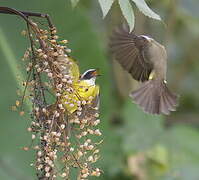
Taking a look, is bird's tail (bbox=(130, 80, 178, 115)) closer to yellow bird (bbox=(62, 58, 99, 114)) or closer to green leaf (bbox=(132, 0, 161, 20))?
yellow bird (bbox=(62, 58, 99, 114))

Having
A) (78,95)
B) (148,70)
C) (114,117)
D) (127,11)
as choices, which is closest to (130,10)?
(127,11)

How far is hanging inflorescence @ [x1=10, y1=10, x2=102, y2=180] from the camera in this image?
1.56 meters

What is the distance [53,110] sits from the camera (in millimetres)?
1614

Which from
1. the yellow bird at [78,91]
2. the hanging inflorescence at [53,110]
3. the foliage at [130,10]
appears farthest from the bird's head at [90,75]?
the foliage at [130,10]

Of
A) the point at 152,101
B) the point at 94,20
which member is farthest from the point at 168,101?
the point at 94,20

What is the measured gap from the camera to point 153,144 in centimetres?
321

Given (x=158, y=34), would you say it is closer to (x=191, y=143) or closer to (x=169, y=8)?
(x=169, y=8)

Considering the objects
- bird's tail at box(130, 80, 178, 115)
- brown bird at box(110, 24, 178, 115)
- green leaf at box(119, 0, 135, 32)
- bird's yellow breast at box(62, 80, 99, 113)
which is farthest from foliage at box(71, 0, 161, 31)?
bird's tail at box(130, 80, 178, 115)

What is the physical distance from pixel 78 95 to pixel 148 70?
0.49 metres

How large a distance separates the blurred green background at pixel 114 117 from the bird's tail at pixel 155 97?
807mm

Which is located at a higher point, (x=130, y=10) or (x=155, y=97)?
(x=130, y=10)

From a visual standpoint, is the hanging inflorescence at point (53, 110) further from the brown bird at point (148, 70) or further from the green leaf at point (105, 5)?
the brown bird at point (148, 70)

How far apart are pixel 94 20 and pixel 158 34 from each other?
0.46 meters

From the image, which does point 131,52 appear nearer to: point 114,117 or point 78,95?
point 78,95
